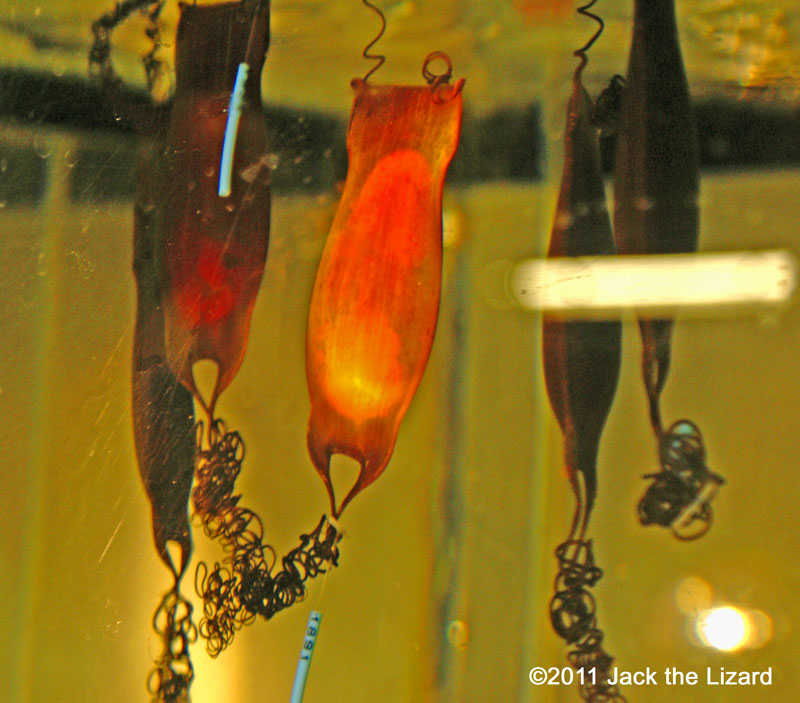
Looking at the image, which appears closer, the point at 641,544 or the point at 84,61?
the point at 641,544

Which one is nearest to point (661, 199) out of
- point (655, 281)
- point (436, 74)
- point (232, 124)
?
point (655, 281)

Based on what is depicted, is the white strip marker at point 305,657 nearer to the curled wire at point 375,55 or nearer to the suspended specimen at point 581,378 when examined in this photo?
the suspended specimen at point 581,378

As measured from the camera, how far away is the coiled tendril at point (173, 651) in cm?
63

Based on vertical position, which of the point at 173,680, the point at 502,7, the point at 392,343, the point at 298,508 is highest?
the point at 502,7

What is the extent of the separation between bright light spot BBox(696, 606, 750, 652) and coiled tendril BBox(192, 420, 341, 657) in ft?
0.82

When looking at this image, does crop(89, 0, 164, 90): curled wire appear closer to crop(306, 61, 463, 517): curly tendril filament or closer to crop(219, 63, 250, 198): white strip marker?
crop(219, 63, 250, 198): white strip marker

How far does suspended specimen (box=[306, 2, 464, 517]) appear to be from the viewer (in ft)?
1.99

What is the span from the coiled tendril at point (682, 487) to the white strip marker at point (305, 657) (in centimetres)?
24

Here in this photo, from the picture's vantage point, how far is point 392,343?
612 mm

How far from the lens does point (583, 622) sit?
→ 0.55 metres

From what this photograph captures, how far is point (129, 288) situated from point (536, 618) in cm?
41

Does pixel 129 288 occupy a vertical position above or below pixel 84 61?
below

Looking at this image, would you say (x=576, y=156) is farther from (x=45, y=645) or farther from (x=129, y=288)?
(x=45, y=645)

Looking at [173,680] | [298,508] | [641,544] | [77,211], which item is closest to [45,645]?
[173,680]
